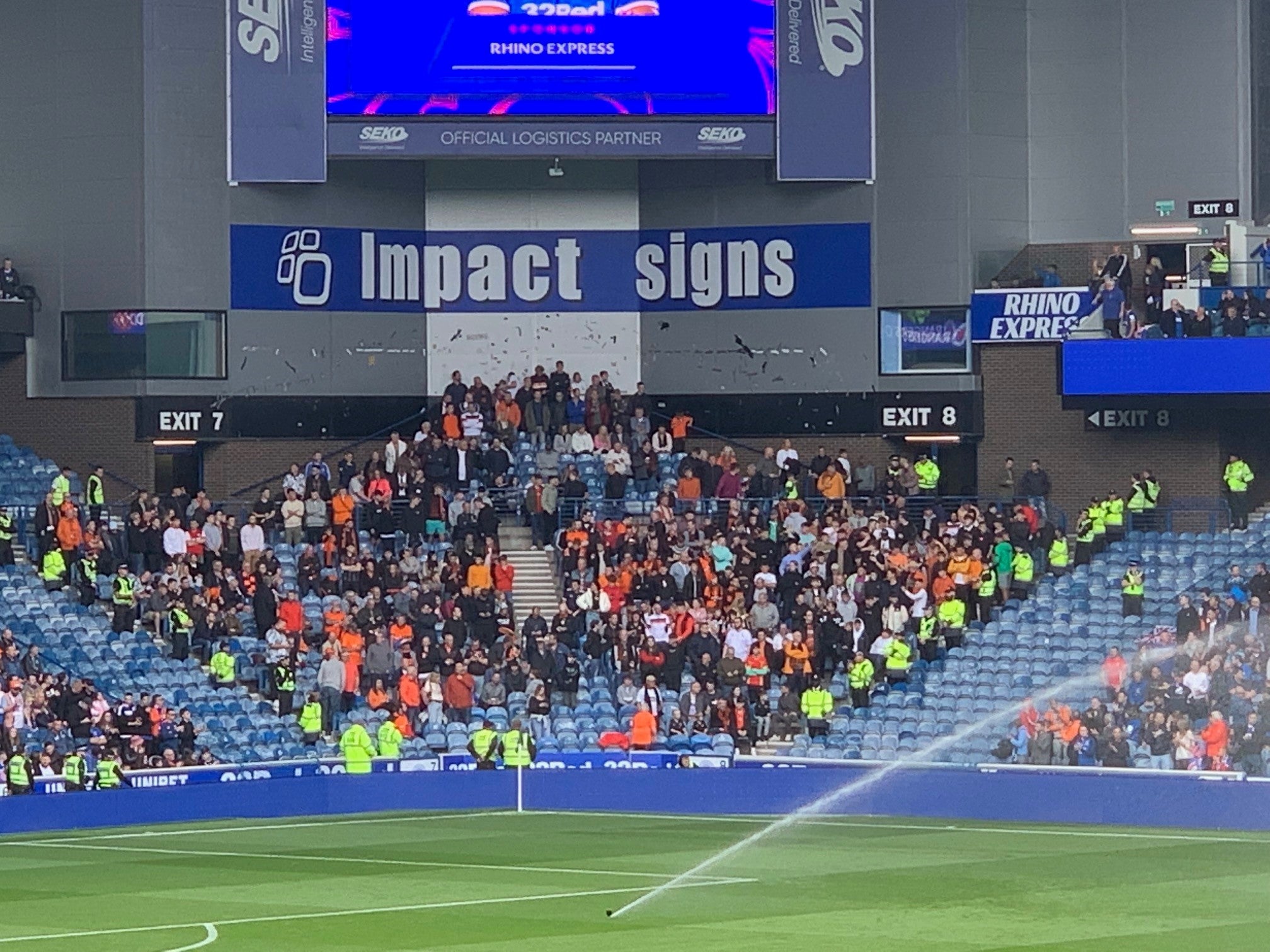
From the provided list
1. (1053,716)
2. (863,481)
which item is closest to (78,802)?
(1053,716)

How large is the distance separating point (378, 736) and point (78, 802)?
5415 mm

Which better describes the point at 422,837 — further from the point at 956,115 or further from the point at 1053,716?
the point at 956,115

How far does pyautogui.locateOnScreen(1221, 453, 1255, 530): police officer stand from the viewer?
145 ft

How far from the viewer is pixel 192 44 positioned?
47.3 m

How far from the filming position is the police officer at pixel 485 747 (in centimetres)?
3809

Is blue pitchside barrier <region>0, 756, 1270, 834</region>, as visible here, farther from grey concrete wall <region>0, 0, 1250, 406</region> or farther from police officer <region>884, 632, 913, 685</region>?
grey concrete wall <region>0, 0, 1250, 406</region>

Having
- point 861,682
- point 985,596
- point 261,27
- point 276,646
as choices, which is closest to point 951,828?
point 861,682

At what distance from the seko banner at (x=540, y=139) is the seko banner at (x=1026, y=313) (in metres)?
5.20

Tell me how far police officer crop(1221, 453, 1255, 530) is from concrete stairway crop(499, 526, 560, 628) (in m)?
11.4

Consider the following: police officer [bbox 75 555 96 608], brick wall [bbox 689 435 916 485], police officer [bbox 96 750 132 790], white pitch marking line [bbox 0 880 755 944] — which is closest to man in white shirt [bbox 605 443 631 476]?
brick wall [bbox 689 435 916 485]

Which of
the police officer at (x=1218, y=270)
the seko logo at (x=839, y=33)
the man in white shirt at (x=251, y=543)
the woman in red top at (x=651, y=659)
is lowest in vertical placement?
the woman in red top at (x=651, y=659)

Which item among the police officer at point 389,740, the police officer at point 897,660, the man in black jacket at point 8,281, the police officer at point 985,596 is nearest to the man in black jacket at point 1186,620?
the police officer at point 985,596

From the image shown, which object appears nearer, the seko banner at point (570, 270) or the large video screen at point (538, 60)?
the large video screen at point (538, 60)

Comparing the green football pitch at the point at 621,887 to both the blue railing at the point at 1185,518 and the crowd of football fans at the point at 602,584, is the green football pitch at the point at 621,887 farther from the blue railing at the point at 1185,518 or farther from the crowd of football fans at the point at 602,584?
the blue railing at the point at 1185,518
